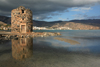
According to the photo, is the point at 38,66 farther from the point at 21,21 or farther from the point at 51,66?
the point at 21,21

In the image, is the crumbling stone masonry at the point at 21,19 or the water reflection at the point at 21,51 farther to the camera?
the crumbling stone masonry at the point at 21,19

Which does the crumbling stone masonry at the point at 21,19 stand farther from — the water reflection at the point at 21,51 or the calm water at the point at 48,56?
the calm water at the point at 48,56

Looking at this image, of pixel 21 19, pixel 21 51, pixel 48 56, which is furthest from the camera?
pixel 21 19

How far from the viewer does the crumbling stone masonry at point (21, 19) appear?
64.1 feet

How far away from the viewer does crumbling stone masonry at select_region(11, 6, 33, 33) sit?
19.5m

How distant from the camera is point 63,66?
4.33 metres

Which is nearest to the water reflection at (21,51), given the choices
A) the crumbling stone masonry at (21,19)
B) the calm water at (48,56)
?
the calm water at (48,56)

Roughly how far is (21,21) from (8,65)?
16.5 metres

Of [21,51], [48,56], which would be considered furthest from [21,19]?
[48,56]

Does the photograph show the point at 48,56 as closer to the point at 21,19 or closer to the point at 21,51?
the point at 21,51

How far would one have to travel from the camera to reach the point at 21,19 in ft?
63.9

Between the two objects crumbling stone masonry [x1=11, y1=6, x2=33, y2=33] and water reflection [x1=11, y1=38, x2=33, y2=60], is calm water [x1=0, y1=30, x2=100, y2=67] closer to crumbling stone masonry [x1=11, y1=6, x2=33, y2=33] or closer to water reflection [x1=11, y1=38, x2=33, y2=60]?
water reflection [x1=11, y1=38, x2=33, y2=60]

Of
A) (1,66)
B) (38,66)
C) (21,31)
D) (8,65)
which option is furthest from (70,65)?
(21,31)

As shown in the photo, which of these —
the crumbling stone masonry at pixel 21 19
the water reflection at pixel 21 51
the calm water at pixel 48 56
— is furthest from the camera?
the crumbling stone masonry at pixel 21 19
